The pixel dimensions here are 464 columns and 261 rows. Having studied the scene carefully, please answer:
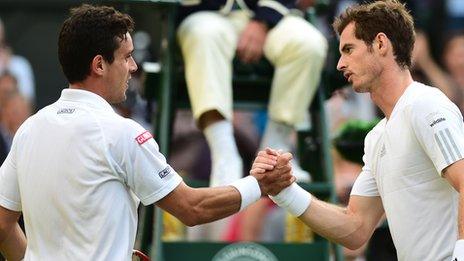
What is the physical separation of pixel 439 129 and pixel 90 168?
1.31 metres

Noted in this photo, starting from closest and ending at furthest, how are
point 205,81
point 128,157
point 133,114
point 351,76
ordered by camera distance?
point 128,157 < point 351,76 < point 205,81 < point 133,114

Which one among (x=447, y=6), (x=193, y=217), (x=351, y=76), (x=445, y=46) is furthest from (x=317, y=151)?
(x=447, y=6)

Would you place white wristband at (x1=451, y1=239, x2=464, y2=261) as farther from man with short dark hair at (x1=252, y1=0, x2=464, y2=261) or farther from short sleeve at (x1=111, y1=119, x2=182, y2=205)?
short sleeve at (x1=111, y1=119, x2=182, y2=205)

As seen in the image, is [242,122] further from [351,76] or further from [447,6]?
[351,76]

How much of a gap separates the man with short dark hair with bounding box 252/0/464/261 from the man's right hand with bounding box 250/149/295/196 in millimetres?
15

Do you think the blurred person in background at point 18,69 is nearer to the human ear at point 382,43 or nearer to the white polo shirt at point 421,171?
the human ear at point 382,43

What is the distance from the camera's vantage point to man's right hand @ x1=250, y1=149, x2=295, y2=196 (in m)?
5.49

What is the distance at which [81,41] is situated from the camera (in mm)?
5004

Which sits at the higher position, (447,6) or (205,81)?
(205,81)

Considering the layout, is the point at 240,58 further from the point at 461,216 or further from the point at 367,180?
the point at 461,216

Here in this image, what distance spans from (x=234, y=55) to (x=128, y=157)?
243 centimetres

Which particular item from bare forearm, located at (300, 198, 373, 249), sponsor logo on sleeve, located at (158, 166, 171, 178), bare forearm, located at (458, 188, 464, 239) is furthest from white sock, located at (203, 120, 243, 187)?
bare forearm, located at (458, 188, 464, 239)

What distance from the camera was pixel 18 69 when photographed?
1159 cm

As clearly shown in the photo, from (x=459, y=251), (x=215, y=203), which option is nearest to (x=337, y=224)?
(x=215, y=203)
